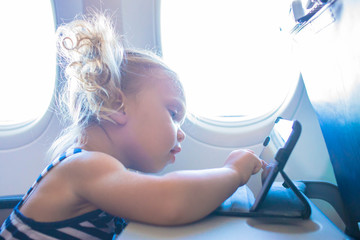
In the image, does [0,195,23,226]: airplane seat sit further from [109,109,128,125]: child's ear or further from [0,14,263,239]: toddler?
[109,109,128,125]: child's ear

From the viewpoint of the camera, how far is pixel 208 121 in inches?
44.1

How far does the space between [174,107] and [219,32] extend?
0.56m

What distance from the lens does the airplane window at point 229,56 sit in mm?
1121

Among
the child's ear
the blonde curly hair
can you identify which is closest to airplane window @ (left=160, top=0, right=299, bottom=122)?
the blonde curly hair

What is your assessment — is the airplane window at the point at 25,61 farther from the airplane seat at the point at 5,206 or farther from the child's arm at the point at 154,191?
the child's arm at the point at 154,191

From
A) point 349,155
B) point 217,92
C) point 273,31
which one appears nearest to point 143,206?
point 349,155

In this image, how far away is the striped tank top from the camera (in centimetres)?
58

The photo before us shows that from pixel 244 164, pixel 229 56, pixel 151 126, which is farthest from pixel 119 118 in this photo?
pixel 229 56

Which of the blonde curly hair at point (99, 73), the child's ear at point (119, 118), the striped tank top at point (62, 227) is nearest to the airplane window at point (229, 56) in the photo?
the blonde curly hair at point (99, 73)

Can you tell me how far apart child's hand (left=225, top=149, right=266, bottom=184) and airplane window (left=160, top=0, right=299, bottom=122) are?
0.50 m

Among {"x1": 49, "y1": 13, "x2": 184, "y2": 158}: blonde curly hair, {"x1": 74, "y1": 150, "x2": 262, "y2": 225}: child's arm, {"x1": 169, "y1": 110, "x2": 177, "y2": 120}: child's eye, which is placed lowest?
{"x1": 74, "y1": 150, "x2": 262, "y2": 225}: child's arm

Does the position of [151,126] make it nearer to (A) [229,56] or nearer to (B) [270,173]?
(B) [270,173]

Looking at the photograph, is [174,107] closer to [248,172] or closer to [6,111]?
[248,172]

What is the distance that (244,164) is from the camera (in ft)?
1.98
